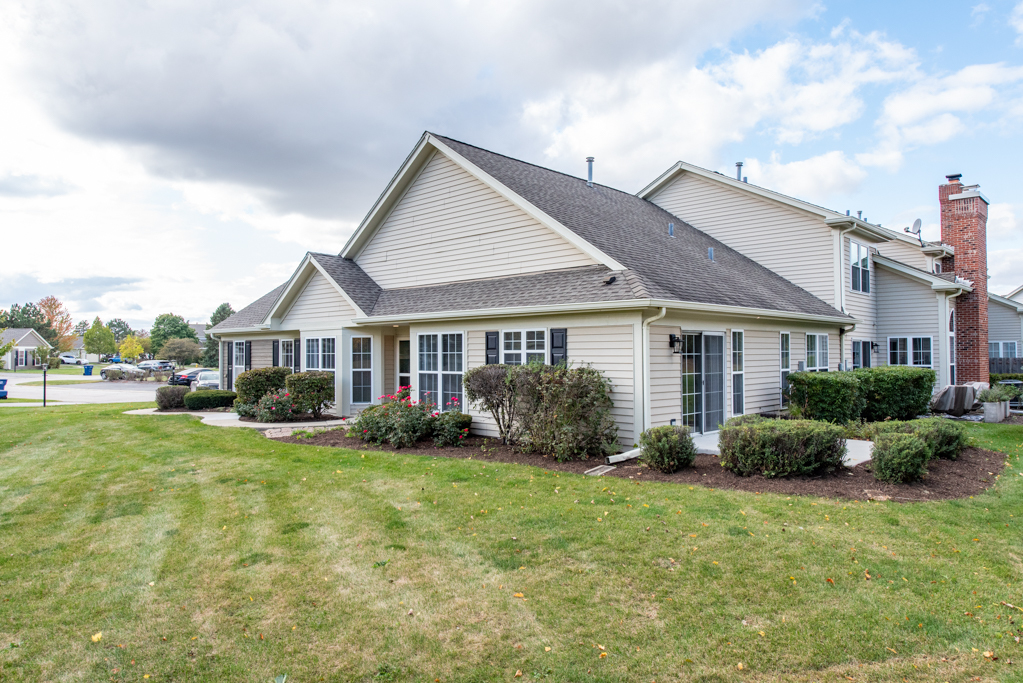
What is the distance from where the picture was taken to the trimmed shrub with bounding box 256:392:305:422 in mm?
14789

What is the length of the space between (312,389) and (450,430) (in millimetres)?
5538

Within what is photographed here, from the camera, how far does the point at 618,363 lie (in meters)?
10.1

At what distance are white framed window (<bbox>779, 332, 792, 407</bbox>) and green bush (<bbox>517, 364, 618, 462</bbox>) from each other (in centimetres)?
587

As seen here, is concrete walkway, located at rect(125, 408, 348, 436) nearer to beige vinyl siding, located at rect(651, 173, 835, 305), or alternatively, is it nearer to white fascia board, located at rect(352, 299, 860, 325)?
white fascia board, located at rect(352, 299, 860, 325)

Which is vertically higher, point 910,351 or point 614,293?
point 614,293

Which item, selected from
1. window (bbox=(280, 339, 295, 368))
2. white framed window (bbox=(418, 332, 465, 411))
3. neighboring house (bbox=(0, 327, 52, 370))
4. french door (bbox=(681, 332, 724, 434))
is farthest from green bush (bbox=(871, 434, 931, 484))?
neighboring house (bbox=(0, 327, 52, 370))

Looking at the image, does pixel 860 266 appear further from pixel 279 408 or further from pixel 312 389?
pixel 279 408

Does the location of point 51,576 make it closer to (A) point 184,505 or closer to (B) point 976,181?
(A) point 184,505

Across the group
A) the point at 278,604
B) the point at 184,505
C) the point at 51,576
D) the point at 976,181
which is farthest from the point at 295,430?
the point at 976,181

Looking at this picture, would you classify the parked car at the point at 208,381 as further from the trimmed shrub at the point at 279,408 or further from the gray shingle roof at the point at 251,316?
the trimmed shrub at the point at 279,408

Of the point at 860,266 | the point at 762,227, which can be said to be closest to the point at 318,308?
the point at 762,227

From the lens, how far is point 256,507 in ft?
22.8

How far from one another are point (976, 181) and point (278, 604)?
925 inches

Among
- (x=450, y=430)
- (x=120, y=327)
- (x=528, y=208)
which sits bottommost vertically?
(x=450, y=430)
